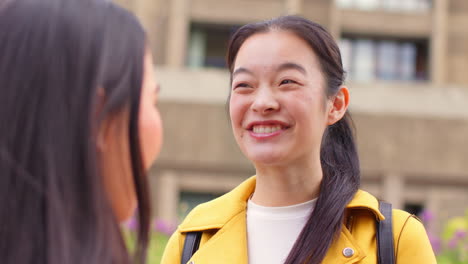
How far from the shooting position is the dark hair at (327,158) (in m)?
2.46

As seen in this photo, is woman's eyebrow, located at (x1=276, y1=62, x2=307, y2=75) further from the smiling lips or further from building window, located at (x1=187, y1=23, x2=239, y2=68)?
building window, located at (x1=187, y1=23, x2=239, y2=68)

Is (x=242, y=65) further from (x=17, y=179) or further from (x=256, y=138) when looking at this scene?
(x=17, y=179)

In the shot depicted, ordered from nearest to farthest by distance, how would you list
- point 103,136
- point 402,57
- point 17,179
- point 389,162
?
1. point 17,179
2. point 103,136
3. point 389,162
4. point 402,57

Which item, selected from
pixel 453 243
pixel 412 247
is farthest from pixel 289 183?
pixel 453 243

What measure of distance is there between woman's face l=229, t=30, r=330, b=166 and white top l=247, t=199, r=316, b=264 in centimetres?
20

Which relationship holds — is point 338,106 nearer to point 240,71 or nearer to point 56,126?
point 240,71

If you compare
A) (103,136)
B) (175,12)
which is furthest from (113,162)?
(175,12)

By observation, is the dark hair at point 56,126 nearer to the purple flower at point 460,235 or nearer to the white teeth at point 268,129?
the white teeth at point 268,129

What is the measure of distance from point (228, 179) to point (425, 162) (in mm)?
5494

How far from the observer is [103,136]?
1.43 meters

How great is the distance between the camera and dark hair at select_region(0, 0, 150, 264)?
1.31m

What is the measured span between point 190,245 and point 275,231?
0.36m

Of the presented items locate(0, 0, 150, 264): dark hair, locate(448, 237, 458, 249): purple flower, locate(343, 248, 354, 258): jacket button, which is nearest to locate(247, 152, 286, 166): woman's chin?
locate(343, 248, 354, 258): jacket button

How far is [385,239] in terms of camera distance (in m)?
2.42
